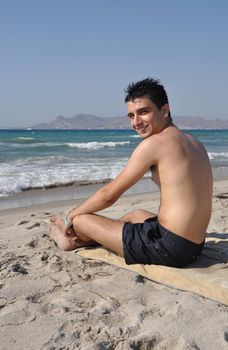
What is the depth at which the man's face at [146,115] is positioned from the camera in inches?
132

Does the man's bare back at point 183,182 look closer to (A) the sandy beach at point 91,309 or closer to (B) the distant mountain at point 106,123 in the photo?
(A) the sandy beach at point 91,309

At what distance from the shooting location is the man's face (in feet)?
11.0

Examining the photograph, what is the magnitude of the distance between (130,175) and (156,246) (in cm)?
57

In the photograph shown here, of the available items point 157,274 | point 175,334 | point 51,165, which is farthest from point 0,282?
point 51,165

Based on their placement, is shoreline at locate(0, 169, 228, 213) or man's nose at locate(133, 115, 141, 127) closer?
man's nose at locate(133, 115, 141, 127)

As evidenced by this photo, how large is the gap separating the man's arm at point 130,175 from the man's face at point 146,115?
0.19 meters

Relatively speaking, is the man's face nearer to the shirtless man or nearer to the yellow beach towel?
the shirtless man

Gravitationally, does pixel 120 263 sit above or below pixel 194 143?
below

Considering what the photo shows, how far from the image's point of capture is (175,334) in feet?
8.17

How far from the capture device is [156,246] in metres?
3.35

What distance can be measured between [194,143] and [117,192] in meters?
0.69

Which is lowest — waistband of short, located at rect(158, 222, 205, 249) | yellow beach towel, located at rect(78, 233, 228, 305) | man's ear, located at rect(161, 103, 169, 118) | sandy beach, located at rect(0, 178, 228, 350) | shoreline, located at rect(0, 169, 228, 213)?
shoreline, located at rect(0, 169, 228, 213)

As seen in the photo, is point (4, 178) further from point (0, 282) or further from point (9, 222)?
point (0, 282)

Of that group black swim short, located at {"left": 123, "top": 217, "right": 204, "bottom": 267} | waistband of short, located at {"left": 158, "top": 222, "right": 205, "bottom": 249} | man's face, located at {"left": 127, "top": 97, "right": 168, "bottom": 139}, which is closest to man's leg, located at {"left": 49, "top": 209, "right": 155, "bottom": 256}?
black swim short, located at {"left": 123, "top": 217, "right": 204, "bottom": 267}
